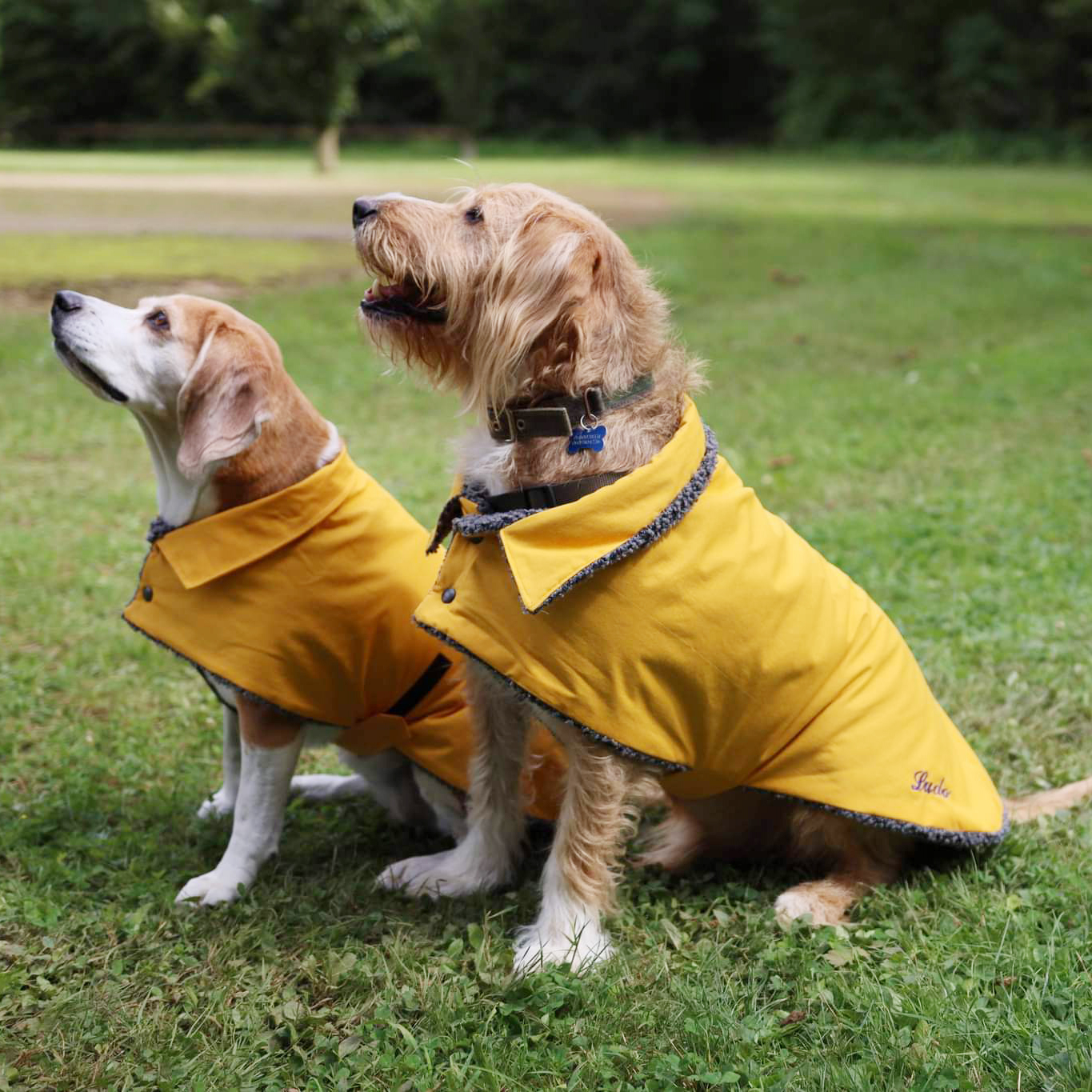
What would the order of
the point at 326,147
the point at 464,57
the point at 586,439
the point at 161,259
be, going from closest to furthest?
the point at 586,439
the point at 161,259
the point at 326,147
the point at 464,57

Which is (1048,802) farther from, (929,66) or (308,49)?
(929,66)

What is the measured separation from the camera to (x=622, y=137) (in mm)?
55656

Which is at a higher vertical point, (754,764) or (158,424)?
(158,424)

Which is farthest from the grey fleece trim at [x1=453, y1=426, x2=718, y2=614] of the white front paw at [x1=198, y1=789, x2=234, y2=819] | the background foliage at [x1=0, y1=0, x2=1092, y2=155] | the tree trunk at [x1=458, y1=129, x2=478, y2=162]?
the tree trunk at [x1=458, y1=129, x2=478, y2=162]

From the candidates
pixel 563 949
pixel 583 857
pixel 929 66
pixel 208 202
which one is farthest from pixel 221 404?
pixel 929 66

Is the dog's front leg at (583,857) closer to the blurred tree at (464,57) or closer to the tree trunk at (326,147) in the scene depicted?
the tree trunk at (326,147)

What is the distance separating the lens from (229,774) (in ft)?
13.0

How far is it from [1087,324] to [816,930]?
1112 cm

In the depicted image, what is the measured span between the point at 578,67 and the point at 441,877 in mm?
59688

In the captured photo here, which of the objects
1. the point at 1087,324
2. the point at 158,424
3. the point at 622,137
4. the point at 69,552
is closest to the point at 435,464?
the point at 69,552

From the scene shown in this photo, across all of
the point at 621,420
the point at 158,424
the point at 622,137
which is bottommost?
the point at 622,137

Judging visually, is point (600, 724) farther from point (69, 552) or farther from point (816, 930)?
point (69, 552)

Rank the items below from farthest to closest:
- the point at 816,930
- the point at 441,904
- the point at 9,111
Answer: the point at 9,111
the point at 441,904
the point at 816,930

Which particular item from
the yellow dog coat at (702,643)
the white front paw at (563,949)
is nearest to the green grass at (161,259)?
the yellow dog coat at (702,643)
